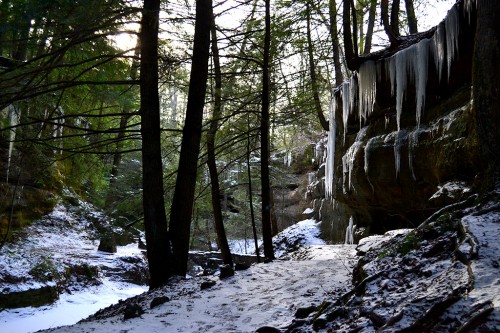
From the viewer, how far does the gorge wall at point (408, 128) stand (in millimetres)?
6949

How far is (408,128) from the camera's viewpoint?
8.73 metres

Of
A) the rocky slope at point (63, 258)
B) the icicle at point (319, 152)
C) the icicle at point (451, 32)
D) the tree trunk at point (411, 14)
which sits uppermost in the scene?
the tree trunk at point (411, 14)

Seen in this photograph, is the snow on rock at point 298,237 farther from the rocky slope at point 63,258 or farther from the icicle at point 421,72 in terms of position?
the icicle at point 421,72

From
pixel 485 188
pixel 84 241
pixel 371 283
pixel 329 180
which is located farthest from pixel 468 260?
pixel 84 241

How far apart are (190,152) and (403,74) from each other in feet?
16.0

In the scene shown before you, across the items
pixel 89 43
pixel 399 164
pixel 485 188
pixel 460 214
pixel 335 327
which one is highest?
→ pixel 89 43

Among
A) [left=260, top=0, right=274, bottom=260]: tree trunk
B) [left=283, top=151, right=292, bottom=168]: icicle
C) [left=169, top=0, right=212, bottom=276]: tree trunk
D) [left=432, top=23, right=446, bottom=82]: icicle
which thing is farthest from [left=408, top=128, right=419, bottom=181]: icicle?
Answer: [left=283, top=151, right=292, bottom=168]: icicle

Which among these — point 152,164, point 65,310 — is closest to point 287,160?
point 65,310

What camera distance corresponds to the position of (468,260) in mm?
2605

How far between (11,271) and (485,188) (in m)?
9.85

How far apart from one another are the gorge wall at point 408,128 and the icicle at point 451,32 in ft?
0.05

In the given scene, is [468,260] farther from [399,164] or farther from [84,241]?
[84,241]

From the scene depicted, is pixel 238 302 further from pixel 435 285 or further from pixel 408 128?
pixel 408 128

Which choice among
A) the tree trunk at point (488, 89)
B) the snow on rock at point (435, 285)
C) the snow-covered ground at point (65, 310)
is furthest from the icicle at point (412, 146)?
the snow-covered ground at point (65, 310)
